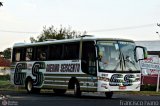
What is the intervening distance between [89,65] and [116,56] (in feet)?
5.01

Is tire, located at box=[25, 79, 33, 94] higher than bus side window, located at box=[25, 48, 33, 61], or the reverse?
bus side window, located at box=[25, 48, 33, 61]

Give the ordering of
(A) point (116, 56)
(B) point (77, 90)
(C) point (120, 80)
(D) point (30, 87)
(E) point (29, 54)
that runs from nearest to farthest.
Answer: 1. (C) point (120, 80)
2. (A) point (116, 56)
3. (B) point (77, 90)
4. (D) point (30, 87)
5. (E) point (29, 54)

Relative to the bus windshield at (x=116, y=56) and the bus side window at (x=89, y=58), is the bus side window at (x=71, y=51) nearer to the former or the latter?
the bus side window at (x=89, y=58)

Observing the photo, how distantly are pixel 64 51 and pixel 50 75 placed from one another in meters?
2.35

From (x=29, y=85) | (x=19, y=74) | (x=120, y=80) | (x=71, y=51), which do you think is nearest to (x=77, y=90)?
(x=71, y=51)

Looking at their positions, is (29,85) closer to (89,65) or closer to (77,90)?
(77,90)

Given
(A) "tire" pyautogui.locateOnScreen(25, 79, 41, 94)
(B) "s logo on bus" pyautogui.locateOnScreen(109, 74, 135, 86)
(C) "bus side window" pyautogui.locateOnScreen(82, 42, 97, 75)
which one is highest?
(C) "bus side window" pyautogui.locateOnScreen(82, 42, 97, 75)

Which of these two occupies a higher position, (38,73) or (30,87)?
(38,73)

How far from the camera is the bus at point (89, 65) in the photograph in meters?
25.8

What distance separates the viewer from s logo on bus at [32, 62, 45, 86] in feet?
105

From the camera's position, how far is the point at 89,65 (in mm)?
26703

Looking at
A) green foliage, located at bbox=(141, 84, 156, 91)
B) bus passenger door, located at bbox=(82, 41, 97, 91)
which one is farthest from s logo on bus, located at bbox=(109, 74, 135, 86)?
green foliage, located at bbox=(141, 84, 156, 91)

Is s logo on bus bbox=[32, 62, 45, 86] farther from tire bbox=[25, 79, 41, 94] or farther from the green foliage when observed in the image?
the green foliage

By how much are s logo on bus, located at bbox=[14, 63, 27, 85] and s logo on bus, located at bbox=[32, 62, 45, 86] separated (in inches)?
54.1
